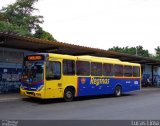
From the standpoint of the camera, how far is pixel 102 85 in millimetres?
21250

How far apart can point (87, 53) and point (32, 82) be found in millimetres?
10156

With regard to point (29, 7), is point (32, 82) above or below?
below

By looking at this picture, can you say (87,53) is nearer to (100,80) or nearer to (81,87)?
(100,80)

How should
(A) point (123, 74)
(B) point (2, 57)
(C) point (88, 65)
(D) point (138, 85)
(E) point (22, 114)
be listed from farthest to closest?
1. (D) point (138, 85)
2. (A) point (123, 74)
3. (B) point (2, 57)
4. (C) point (88, 65)
5. (E) point (22, 114)

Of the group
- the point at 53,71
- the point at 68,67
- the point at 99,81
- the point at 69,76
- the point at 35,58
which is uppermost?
the point at 35,58

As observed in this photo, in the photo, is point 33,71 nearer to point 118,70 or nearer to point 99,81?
point 99,81

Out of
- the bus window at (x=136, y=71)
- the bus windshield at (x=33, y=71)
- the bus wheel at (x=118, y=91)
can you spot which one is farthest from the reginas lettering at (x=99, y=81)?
the bus windshield at (x=33, y=71)

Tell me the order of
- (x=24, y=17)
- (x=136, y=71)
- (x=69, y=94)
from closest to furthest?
(x=69, y=94), (x=136, y=71), (x=24, y=17)

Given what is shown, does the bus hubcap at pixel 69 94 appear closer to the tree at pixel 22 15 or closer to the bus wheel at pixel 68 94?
the bus wheel at pixel 68 94

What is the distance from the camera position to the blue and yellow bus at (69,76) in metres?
16.8

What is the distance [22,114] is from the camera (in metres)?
12.6

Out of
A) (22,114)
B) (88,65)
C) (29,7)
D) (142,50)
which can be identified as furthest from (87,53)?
(142,50)

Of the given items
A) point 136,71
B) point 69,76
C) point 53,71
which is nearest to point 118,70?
point 136,71

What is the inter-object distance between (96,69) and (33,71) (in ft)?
16.5
